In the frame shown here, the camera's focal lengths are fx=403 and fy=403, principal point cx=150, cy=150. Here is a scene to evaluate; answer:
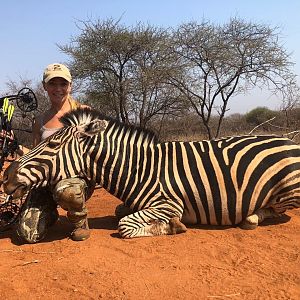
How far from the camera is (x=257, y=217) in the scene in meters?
4.11

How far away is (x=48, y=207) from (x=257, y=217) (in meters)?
2.15

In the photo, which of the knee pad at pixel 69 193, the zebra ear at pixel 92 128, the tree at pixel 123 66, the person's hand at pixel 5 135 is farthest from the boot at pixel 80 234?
the tree at pixel 123 66

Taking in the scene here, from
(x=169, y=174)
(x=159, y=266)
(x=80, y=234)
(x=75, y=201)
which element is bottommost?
(x=159, y=266)

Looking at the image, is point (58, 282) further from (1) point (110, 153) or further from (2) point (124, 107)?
(2) point (124, 107)

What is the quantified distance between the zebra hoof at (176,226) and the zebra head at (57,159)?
994mm

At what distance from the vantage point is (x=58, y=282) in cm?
300

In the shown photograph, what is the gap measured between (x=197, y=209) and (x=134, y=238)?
72cm

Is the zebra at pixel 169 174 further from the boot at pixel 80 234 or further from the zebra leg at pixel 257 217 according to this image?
the boot at pixel 80 234

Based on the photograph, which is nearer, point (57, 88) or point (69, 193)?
point (69, 193)

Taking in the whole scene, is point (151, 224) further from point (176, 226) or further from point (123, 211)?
point (123, 211)

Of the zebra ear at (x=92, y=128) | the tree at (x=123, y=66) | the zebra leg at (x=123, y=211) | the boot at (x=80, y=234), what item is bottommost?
the boot at (x=80, y=234)

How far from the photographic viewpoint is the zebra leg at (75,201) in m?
3.74

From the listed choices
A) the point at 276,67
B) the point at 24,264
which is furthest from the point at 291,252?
the point at 276,67

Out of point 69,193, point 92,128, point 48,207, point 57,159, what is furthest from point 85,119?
point 48,207
